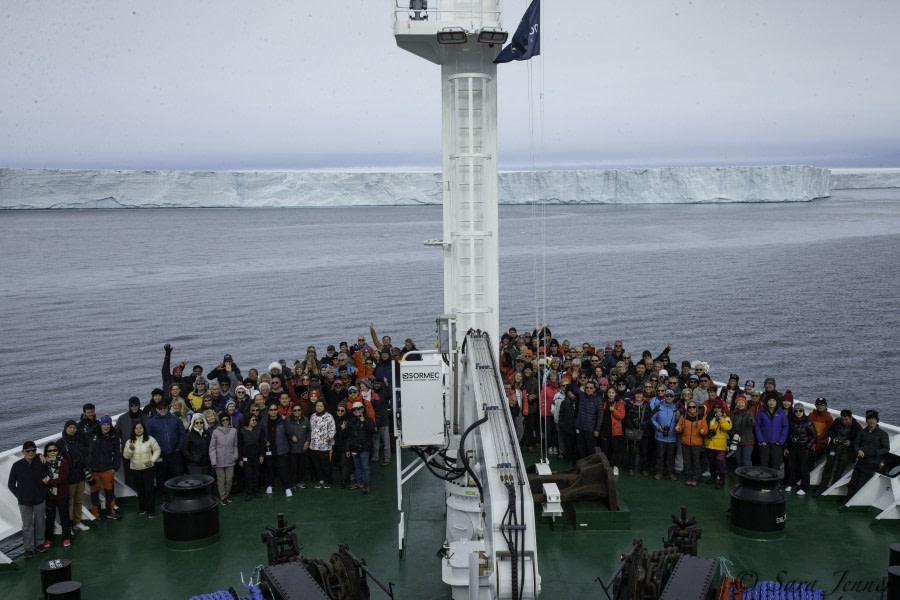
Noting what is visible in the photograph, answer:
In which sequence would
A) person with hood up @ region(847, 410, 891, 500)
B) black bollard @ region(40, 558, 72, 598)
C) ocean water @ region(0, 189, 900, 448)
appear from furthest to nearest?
ocean water @ region(0, 189, 900, 448) → person with hood up @ region(847, 410, 891, 500) → black bollard @ region(40, 558, 72, 598)

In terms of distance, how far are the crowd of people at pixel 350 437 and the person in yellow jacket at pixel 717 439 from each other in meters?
0.02

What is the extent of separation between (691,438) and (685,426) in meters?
0.18

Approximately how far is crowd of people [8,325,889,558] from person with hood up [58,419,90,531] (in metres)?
0.02

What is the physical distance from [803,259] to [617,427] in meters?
51.9


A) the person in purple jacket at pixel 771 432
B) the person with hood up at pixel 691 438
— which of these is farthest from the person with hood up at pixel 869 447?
the person with hood up at pixel 691 438

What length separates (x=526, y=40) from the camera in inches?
335

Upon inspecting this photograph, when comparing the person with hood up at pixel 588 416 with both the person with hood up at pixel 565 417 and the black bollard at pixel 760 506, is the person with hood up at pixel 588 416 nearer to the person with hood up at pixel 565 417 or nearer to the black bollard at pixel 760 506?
the person with hood up at pixel 565 417

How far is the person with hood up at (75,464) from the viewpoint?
968 centimetres

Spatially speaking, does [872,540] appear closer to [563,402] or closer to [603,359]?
[563,402]

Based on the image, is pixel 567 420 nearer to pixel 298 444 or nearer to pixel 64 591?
pixel 298 444

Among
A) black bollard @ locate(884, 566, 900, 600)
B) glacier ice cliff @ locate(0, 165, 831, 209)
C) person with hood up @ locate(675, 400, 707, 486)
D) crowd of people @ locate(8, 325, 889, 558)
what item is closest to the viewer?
black bollard @ locate(884, 566, 900, 600)

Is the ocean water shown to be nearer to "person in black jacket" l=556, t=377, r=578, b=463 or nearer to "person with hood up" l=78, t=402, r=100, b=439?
"person in black jacket" l=556, t=377, r=578, b=463

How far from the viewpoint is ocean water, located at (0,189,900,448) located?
2706cm

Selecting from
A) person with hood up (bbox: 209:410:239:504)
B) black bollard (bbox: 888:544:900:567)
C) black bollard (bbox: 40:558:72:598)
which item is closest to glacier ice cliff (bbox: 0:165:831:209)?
person with hood up (bbox: 209:410:239:504)
